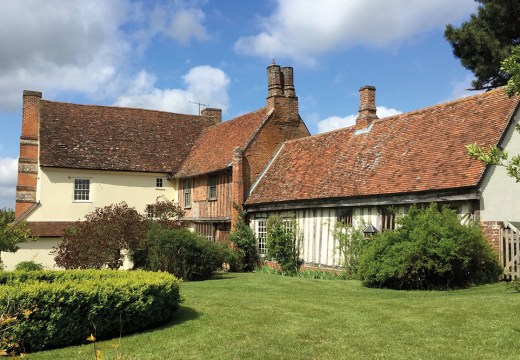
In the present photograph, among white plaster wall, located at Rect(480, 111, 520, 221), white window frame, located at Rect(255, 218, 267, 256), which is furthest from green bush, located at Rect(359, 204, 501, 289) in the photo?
white window frame, located at Rect(255, 218, 267, 256)

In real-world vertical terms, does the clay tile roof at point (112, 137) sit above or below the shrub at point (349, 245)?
above

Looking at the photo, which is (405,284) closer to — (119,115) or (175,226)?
(175,226)

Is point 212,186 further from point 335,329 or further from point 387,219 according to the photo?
point 335,329

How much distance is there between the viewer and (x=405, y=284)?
1552 cm

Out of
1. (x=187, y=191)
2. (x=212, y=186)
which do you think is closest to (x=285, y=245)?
(x=212, y=186)

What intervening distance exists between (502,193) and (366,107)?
8719mm

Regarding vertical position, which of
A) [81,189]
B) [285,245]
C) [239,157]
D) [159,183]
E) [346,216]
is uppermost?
[239,157]

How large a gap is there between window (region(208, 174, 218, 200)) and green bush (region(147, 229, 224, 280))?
7.64 meters

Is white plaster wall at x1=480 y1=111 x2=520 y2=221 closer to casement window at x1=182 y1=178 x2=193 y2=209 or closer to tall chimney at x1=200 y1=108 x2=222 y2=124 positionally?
casement window at x1=182 y1=178 x2=193 y2=209

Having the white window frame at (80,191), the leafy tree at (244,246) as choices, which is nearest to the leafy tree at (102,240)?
the leafy tree at (244,246)

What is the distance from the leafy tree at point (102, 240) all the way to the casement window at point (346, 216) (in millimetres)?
7805

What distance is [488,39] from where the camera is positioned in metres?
23.8

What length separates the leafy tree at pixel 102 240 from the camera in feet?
65.3

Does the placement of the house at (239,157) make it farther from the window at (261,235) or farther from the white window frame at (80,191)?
the white window frame at (80,191)
